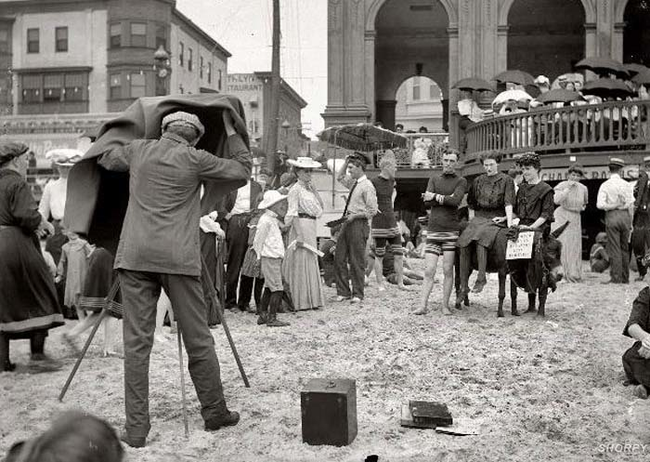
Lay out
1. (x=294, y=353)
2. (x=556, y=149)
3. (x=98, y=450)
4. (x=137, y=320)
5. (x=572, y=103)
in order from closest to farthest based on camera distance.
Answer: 1. (x=98, y=450)
2. (x=137, y=320)
3. (x=294, y=353)
4. (x=556, y=149)
5. (x=572, y=103)

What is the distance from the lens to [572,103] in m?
18.8

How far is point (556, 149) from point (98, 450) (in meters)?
16.8

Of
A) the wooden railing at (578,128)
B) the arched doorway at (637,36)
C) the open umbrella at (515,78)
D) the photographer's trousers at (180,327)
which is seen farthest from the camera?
the arched doorway at (637,36)

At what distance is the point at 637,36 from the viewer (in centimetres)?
2689


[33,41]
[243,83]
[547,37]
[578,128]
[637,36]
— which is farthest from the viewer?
[243,83]

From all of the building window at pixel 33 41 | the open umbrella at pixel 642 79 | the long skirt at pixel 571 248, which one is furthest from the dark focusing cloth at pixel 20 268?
the building window at pixel 33 41

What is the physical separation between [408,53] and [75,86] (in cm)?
2859

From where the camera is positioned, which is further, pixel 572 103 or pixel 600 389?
pixel 572 103

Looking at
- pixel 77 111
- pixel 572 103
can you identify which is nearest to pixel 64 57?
pixel 77 111

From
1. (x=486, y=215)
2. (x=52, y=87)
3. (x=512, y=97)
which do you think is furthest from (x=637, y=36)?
(x=52, y=87)

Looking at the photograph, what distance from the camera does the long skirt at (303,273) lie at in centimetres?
1074

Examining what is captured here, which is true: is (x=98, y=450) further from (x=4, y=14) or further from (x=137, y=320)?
(x=4, y=14)

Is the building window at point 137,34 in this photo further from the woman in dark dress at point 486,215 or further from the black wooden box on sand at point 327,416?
the black wooden box on sand at point 327,416

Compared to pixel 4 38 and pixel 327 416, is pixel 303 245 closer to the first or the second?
pixel 327 416
